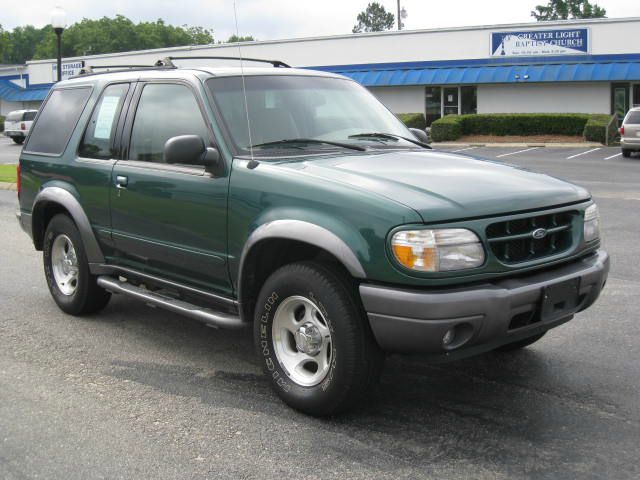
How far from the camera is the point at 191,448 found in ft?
12.9

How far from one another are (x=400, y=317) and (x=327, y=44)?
→ 4196cm

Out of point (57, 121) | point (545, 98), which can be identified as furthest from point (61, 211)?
point (545, 98)

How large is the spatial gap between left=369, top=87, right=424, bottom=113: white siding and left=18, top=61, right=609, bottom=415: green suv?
37.5 m

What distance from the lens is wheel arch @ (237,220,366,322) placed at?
3986mm

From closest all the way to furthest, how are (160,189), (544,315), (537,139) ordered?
(544,315) < (160,189) < (537,139)

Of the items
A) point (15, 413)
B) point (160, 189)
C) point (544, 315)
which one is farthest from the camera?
point (160, 189)

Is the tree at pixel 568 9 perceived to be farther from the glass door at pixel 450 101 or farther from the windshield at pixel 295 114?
the windshield at pixel 295 114

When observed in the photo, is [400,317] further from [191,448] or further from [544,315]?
[191,448]

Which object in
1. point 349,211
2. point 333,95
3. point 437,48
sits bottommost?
point 349,211

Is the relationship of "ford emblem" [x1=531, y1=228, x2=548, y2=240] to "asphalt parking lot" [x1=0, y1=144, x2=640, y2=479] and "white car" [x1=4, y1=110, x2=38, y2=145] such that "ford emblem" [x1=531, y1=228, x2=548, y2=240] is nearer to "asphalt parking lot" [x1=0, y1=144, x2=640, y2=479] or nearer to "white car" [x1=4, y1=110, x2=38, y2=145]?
"asphalt parking lot" [x1=0, y1=144, x2=640, y2=479]

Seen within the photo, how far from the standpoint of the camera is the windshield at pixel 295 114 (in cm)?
500

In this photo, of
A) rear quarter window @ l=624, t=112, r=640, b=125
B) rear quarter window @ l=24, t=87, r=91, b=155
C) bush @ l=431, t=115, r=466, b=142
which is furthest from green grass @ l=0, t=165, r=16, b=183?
bush @ l=431, t=115, r=466, b=142

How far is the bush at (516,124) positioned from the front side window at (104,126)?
30334 millimetres

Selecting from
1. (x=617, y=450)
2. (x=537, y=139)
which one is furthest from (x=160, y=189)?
(x=537, y=139)
